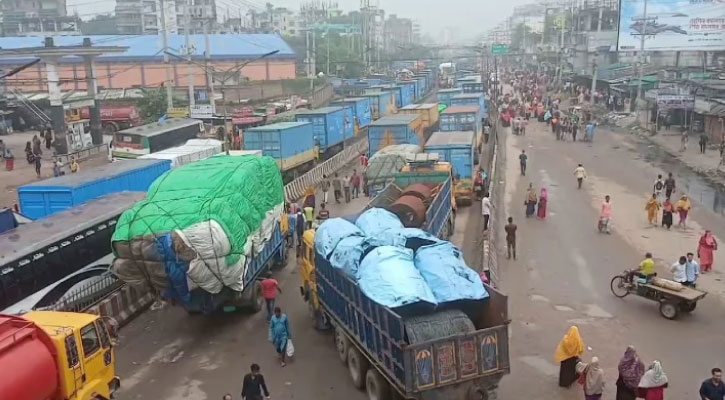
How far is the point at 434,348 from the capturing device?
8.97 metres

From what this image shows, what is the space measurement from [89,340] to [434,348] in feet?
16.0

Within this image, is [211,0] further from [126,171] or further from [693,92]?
[126,171]

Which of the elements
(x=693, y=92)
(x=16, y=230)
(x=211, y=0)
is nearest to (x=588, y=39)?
(x=693, y=92)

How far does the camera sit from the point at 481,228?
22062 millimetres

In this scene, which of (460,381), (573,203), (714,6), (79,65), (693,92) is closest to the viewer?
(460,381)

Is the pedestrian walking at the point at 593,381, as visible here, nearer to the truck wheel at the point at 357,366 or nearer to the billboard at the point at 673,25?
the truck wheel at the point at 357,366

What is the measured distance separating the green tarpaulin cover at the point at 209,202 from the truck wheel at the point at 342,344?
7.85 feet

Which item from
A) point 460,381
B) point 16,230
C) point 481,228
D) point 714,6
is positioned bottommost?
point 481,228

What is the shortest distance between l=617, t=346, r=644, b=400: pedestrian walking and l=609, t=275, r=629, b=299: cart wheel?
199 inches

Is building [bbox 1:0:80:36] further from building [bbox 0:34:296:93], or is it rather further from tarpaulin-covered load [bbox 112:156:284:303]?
tarpaulin-covered load [bbox 112:156:284:303]

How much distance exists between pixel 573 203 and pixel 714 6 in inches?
1320

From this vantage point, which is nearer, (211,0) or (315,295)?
Answer: (315,295)

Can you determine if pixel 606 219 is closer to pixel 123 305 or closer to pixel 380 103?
pixel 123 305

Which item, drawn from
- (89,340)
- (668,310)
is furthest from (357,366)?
(668,310)
